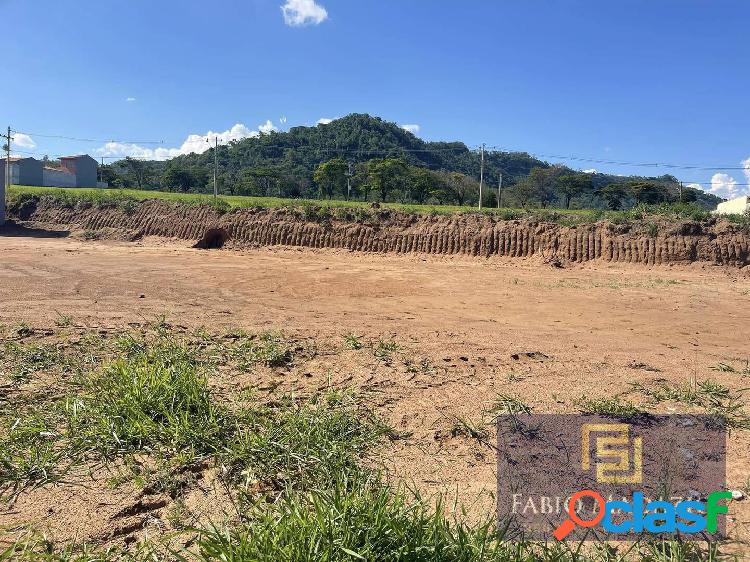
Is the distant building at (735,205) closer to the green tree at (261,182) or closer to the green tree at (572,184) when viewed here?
the green tree at (572,184)

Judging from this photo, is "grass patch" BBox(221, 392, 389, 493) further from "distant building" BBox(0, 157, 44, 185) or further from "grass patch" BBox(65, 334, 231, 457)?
"distant building" BBox(0, 157, 44, 185)

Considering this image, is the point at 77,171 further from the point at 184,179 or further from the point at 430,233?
the point at 430,233

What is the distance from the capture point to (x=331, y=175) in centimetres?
6281

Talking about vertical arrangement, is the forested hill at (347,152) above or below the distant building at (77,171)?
above

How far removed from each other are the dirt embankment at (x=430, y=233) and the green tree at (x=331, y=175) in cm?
3991

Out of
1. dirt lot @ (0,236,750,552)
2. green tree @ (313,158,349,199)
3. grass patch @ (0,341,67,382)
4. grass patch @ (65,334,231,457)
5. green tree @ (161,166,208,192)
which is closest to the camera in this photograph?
grass patch @ (65,334,231,457)

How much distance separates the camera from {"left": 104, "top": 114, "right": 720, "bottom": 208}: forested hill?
6044cm

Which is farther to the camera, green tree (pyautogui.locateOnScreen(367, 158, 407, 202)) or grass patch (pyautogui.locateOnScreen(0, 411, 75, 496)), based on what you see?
green tree (pyautogui.locateOnScreen(367, 158, 407, 202))

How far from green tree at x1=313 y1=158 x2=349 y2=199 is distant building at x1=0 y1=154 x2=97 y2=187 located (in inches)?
1543

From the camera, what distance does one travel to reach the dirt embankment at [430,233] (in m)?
16.2

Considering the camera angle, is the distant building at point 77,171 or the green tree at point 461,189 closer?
the green tree at point 461,189

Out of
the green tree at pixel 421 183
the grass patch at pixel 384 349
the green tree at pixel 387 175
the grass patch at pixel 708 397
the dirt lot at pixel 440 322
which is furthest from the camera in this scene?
the green tree at pixel 421 183

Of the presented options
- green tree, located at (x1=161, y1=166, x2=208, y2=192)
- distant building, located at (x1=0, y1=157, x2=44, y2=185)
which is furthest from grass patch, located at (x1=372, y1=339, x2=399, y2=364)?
distant building, located at (x1=0, y1=157, x2=44, y2=185)
